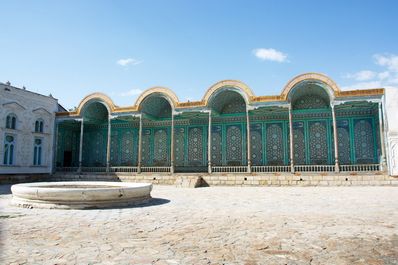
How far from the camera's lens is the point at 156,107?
24219 millimetres

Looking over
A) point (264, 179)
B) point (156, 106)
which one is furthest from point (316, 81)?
point (156, 106)

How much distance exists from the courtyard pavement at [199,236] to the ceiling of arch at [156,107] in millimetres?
14788

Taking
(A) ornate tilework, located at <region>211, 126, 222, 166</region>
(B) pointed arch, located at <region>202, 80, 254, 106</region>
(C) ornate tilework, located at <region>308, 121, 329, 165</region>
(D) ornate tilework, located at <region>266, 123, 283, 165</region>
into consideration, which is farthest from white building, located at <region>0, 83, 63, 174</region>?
(C) ornate tilework, located at <region>308, 121, 329, 165</region>

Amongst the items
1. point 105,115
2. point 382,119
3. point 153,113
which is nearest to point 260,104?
point 382,119

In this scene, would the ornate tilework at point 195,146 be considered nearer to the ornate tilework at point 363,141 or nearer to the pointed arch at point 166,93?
the pointed arch at point 166,93

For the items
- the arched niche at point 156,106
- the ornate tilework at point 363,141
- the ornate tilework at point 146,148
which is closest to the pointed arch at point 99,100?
the arched niche at point 156,106

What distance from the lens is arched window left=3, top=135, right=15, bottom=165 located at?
2072cm

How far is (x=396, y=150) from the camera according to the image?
53.8ft

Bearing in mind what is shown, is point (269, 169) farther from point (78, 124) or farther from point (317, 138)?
point (78, 124)

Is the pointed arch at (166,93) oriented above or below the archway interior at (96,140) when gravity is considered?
above

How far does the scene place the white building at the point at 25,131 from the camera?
67.7 feet

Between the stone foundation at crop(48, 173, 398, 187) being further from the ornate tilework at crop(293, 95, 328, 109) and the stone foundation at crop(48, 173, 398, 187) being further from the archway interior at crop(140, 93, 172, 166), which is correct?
the ornate tilework at crop(293, 95, 328, 109)

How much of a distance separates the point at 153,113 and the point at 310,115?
11.6 meters

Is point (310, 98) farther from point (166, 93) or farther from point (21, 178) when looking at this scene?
point (21, 178)
